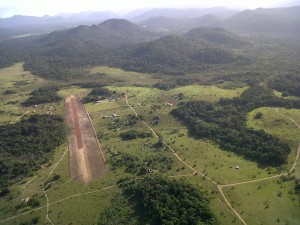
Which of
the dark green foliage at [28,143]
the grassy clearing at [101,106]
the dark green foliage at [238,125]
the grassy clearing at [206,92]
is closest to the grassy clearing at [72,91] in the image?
the grassy clearing at [101,106]

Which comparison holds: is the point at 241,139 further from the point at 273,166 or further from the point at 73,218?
the point at 73,218

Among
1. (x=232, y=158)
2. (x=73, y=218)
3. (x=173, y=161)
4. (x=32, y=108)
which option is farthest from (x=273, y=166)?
(x=32, y=108)

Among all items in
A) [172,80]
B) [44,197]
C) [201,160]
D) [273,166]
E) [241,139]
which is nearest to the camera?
[44,197]

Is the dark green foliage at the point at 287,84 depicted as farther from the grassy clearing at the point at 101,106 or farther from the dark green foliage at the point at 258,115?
the grassy clearing at the point at 101,106

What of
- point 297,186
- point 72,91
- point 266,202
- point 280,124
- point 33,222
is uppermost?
point 33,222

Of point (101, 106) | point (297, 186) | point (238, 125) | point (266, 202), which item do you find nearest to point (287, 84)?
point (238, 125)

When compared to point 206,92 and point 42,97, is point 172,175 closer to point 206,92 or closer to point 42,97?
point 206,92
